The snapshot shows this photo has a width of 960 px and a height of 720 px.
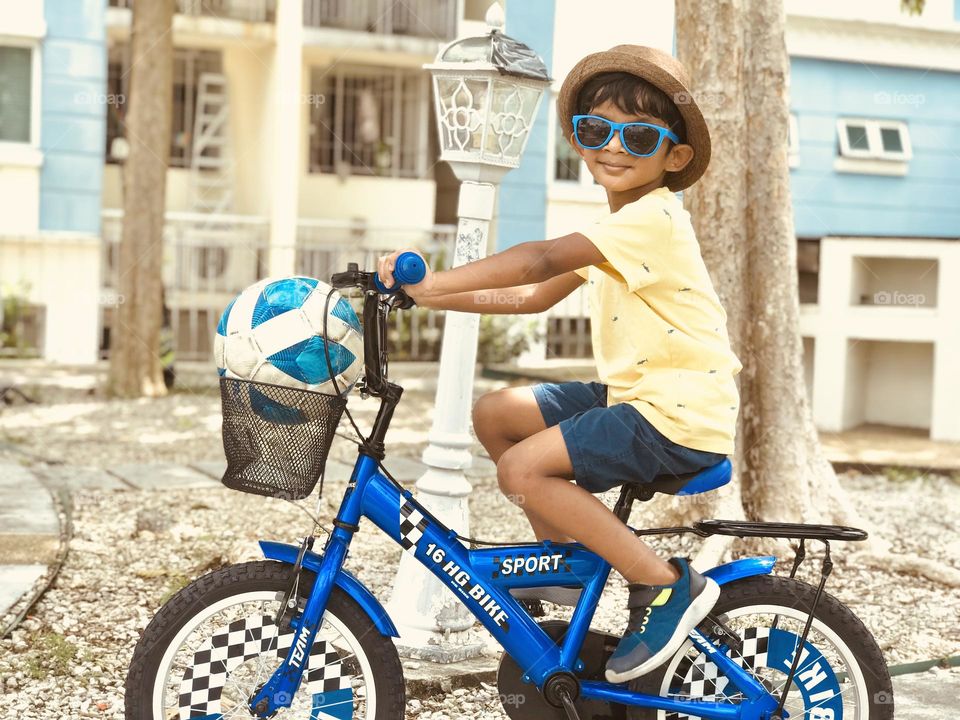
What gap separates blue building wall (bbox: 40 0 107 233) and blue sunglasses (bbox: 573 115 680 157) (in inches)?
451

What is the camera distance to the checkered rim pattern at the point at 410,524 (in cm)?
292

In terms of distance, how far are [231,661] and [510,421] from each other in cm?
84

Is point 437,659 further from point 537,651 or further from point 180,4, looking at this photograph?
point 180,4

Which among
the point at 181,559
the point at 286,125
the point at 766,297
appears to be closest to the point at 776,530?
the point at 766,297

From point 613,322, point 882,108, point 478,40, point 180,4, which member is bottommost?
point 613,322

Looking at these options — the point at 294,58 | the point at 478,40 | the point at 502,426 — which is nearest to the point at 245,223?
the point at 294,58

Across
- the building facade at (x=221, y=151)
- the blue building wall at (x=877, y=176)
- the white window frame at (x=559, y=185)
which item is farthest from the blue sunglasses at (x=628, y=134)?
the white window frame at (x=559, y=185)

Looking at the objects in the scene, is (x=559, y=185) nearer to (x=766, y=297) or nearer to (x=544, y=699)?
(x=766, y=297)

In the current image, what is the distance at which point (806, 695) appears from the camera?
307cm

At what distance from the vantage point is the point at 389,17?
16391 millimetres

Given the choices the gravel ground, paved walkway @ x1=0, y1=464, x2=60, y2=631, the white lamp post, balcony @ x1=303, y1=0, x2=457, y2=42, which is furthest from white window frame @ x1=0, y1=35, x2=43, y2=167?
the white lamp post

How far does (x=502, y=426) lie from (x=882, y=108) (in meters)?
12.0

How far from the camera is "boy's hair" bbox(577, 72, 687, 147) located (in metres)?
2.99

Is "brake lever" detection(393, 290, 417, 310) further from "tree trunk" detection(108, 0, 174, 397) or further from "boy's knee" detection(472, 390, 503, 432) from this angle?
"tree trunk" detection(108, 0, 174, 397)
